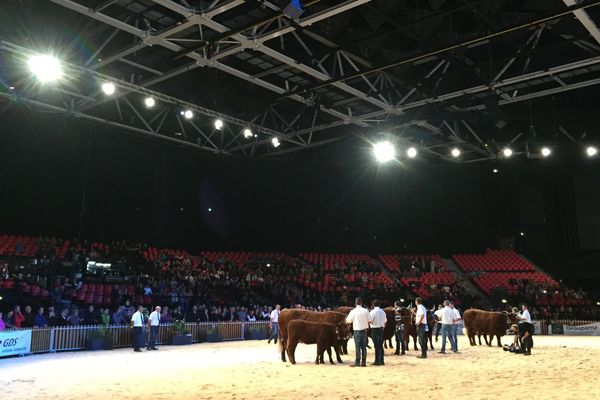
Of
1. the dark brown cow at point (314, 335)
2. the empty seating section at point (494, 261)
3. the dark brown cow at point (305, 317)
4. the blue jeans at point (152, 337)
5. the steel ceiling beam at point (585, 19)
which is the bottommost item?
the blue jeans at point (152, 337)

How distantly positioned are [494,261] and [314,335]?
76.0ft

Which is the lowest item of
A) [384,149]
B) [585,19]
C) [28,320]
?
[28,320]

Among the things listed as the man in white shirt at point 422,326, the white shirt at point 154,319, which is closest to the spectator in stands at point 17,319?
the white shirt at point 154,319

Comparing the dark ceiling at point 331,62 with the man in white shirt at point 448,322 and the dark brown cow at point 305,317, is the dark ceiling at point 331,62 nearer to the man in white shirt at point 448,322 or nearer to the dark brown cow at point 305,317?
the man in white shirt at point 448,322

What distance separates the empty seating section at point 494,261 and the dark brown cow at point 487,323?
1353 cm

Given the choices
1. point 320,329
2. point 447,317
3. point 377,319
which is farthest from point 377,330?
point 447,317

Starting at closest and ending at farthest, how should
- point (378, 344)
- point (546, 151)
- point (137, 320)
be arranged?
point (378, 344) < point (137, 320) < point (546, 151)

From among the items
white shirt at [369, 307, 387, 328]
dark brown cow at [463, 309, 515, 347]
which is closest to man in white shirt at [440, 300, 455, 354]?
dark brown cow at [463, 309, 515, 347]

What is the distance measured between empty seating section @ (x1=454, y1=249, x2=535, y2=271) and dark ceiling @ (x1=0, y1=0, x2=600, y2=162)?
8.84 m

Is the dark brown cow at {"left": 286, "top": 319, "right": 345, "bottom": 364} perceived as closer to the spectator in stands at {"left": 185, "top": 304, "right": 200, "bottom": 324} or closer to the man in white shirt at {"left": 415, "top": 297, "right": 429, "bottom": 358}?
the man in white shirt at {"left": 415, "top": 297, "right": 429, "bottom": 358}

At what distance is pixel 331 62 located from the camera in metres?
19.8

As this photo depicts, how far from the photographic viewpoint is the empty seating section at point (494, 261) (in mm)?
31656

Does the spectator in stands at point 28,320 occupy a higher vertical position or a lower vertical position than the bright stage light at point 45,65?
lower

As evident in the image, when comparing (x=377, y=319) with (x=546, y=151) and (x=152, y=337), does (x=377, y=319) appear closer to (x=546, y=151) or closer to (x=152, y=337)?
(x=152, y=337)
